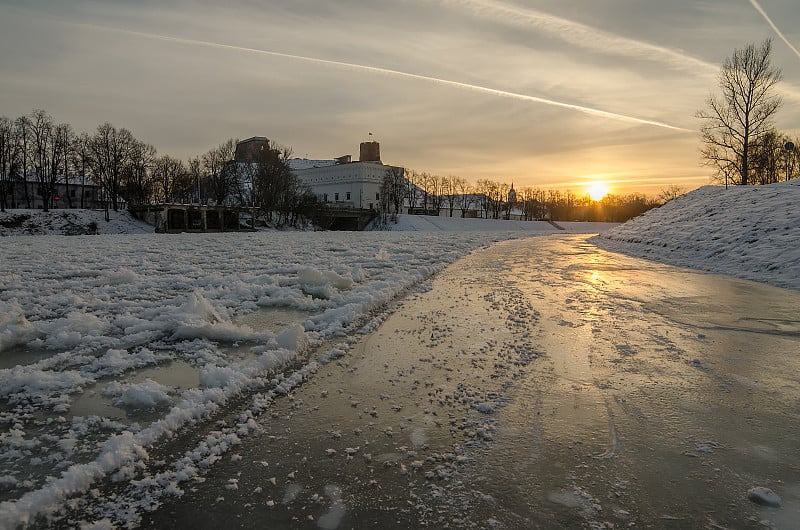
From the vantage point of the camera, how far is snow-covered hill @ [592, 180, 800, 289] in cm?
1054

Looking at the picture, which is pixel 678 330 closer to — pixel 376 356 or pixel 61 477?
pixel 376 356

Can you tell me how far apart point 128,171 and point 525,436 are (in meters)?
68.2

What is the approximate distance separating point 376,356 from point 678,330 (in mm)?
3306

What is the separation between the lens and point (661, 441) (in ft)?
8.46

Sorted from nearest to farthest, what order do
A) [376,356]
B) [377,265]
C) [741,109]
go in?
[376,356]
[377,265]
[741,109]

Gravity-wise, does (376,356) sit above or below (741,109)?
below

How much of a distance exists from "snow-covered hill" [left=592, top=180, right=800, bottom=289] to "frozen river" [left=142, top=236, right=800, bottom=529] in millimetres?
6630

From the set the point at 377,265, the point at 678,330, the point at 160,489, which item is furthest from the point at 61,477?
the point at 377,265

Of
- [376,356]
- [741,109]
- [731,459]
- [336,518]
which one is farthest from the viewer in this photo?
[741,109]

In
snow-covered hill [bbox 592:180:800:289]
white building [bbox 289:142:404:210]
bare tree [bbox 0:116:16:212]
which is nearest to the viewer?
snow-covered hill [bbox 592:180:800:289]

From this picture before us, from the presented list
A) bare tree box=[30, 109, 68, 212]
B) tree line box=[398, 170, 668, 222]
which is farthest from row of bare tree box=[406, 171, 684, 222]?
bare tree box=[30, 109, 68, 212]

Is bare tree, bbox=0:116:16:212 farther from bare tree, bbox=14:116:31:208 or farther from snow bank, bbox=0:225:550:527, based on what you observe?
snow bank, bbox=0:225:550:527

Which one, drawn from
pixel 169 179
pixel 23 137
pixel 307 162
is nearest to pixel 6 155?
pixel 23 137

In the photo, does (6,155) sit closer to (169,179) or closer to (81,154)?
(81,154)
